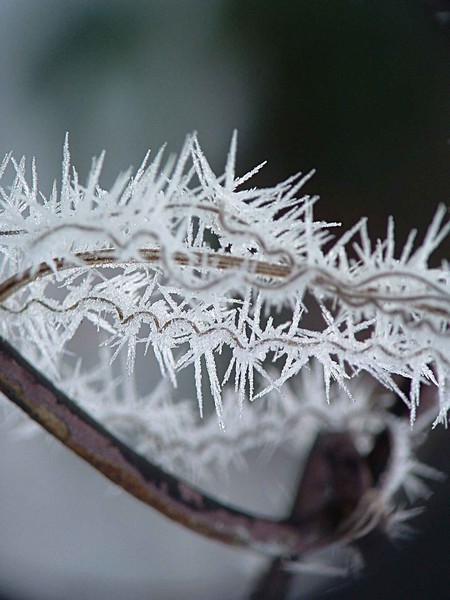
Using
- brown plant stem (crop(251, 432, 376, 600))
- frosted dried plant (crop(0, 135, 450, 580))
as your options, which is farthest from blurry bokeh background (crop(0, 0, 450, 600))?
frosted dried plant (crop(0, 135, 450, 580))

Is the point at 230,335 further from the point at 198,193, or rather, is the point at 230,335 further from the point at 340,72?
the point at 340,72

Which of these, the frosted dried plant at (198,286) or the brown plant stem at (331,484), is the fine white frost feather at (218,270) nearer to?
the frosted dried plant at (198,286)

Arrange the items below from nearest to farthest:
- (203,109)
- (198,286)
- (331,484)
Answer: (198,286) → (331,484) → (203,109)

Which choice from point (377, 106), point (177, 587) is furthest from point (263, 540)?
point (377, 106)

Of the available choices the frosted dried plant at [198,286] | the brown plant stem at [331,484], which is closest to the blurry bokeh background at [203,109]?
the brown plant stem at [331,484]

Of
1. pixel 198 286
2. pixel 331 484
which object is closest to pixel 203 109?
pixel 331 484

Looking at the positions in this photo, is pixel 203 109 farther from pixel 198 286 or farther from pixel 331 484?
pixel 198 286

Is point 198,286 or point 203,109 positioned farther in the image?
point 203,109
